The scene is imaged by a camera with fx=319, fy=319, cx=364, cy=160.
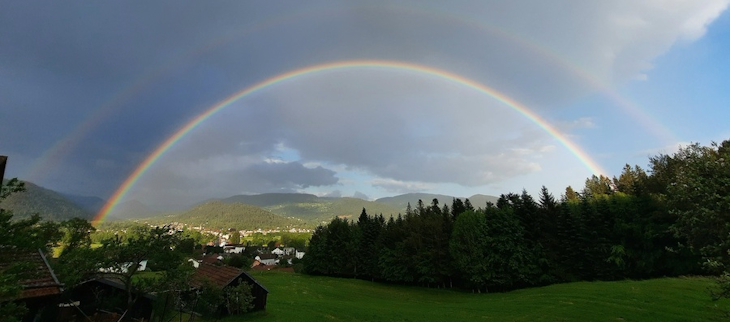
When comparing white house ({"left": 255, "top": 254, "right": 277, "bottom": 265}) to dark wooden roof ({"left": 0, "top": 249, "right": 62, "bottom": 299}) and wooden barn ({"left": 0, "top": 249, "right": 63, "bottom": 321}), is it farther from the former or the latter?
dark wooden roof ({"left": 0, "top": 249, "right": 62, "bottom": 299})

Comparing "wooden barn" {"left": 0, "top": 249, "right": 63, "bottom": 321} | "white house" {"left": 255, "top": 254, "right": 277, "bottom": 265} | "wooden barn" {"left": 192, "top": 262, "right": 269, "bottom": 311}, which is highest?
"wooden barn" {"left": 0, "top": 249, "right": 63, "bottom": 321}

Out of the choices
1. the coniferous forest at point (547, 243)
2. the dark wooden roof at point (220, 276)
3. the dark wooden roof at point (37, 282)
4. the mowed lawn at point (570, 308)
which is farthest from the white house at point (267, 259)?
the dark wooden roof at point (37, 282)

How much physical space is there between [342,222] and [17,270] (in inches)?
2851

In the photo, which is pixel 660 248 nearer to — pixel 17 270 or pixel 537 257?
pixel 537 257

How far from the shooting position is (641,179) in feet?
190

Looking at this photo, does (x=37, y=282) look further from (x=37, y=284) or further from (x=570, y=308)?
(x=570, y=308)

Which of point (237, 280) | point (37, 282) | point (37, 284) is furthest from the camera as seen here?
point (237, 280)

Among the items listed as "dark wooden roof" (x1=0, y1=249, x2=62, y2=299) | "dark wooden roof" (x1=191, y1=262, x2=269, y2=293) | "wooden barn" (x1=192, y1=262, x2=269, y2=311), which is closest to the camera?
"dark wooden roof" (x1=0, y1=249, x2=62, y2=299)

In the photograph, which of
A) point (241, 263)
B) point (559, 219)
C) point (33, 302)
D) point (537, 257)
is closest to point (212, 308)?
point (33, 302)

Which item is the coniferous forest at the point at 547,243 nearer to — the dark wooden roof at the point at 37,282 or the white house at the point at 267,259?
the dark wooden roof at the point at 37,282

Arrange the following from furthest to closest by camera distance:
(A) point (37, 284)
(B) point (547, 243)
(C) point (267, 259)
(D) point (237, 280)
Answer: (C) point (267, 259)
(B) point (547, 243)
(D) point (237, 280)
(A) point (37, 284)

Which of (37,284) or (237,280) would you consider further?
(237,280)

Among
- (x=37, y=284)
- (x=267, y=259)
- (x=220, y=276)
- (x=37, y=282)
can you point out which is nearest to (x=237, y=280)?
(x=220, y=276)

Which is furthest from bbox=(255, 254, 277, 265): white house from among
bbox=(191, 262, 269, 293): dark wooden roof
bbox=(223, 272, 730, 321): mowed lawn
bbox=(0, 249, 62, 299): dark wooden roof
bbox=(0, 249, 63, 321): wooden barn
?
bbox=(0, 249, 62, 299): dark wooden roof
